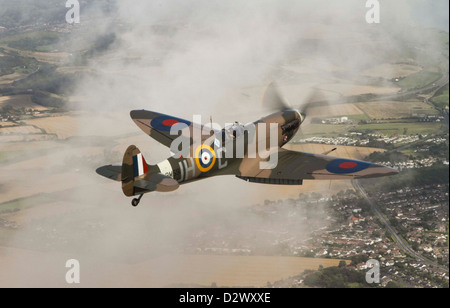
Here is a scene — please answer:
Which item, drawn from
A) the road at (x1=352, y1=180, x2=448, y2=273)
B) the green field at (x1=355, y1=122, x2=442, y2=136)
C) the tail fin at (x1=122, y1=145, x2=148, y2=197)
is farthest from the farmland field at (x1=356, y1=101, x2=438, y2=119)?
the tail fin at (x1=122, y1=145, x2=148, y2=197)

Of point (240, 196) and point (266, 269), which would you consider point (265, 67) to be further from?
point (266, 269)

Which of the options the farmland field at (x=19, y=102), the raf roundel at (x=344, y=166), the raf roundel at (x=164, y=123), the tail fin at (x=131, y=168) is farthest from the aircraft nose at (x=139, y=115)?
the raf roundel at (x=344, y=166)

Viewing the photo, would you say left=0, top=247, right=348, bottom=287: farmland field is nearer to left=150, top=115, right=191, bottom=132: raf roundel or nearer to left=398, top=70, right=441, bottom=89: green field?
left=150, top=115, right=191, bottom=132: raf roundel

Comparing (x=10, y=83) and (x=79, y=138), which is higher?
(x=10, y=83)

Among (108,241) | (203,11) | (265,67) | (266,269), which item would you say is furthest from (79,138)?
(203,11)

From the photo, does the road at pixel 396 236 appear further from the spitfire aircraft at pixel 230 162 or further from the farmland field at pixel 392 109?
the spitfire aircraft at pixel 230 162

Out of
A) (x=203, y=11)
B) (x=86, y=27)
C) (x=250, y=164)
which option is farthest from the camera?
(x=203, y=11)
